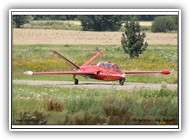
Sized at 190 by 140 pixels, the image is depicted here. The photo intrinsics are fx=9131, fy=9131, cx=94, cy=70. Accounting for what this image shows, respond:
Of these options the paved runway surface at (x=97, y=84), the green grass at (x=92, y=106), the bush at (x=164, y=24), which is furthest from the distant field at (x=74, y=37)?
the green grass at (x=92, y=106)

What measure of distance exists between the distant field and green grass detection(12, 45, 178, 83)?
8cm

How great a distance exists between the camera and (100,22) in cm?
16775

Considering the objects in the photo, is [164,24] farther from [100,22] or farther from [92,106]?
[92,106]

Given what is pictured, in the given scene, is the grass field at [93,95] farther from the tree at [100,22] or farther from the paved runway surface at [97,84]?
the tree at [100,22]

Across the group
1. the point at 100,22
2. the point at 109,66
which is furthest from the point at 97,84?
the point at 100,22

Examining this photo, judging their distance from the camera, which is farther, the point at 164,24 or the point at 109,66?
the point at 109,66

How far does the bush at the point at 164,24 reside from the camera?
167500 millimetres

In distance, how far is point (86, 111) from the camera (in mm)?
167500

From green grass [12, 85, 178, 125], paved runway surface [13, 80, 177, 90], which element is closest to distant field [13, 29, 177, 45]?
paved runway surface [13, 80, 177, 90]

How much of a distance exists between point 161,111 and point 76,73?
5.67ft

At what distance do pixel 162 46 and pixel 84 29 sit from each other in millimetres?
1473

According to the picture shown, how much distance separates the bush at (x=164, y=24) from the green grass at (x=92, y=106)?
3.54ft

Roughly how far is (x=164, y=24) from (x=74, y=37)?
1.71 metres

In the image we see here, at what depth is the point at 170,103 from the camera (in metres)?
168
